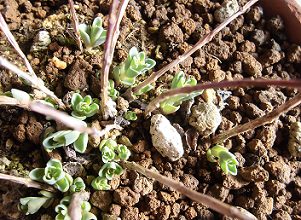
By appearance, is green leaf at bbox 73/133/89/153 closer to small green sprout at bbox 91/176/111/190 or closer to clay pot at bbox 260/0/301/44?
small green sprout at bbox 91/176/111/190

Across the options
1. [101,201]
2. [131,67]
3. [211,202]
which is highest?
[211,202]

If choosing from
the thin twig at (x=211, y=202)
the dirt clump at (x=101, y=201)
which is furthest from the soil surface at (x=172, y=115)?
the thin twig at (x=211, y=202)

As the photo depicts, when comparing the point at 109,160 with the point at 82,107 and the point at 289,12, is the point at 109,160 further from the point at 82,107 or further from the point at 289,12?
the point at 289,12

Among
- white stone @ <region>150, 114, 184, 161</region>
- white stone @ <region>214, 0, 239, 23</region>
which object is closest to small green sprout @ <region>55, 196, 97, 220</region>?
white stone @ <region>150, 114, 184, 161</region>

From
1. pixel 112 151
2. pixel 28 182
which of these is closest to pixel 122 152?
pixel 112 151

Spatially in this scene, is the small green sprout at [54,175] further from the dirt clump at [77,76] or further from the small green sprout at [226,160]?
the small green sprout at [226,160]

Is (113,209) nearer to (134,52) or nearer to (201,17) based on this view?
(134,52)
